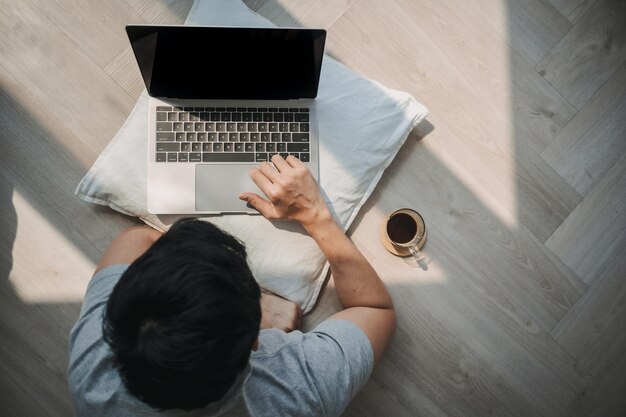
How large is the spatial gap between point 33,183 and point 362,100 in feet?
2.81

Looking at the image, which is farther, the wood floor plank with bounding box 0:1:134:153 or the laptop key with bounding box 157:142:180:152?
Answer: the wood floor plank with bounding box 0:1:134:153

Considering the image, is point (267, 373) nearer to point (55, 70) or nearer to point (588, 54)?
point (55, 70)

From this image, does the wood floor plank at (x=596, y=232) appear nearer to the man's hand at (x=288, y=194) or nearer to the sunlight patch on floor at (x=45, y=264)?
the man's hand at (x=288, y=194)

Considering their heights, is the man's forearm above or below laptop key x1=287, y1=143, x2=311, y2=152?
below

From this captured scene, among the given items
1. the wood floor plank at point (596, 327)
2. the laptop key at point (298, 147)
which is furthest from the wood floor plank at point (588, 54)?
the laptop key at point (298, 147)

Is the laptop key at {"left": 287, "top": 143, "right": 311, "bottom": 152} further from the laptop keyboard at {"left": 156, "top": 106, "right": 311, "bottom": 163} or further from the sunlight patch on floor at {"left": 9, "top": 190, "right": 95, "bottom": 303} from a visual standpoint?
the sunlight patch on floor at {"left": 9, "top": 190, "right": 95, "bottom": 303}

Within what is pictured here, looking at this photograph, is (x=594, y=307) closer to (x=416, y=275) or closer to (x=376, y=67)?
(x=416, y=275)

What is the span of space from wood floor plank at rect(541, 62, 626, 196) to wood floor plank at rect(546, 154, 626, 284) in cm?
4

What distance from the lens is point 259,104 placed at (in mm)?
1078

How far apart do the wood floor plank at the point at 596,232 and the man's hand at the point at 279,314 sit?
27.2 inches

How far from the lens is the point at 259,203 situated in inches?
42.1

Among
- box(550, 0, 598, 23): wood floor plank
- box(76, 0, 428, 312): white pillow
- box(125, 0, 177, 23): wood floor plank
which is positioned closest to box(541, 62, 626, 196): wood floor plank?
box(550, 0, 598, 23): wood floor plank

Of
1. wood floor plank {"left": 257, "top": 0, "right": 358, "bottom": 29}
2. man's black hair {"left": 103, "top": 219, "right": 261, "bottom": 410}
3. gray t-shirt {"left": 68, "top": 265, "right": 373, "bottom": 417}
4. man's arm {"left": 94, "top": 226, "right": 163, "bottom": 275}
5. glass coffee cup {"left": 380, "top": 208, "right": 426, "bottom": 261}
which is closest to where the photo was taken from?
man's black hair {"left": 103, "top": 219, "right": 261, "bottom": 410}

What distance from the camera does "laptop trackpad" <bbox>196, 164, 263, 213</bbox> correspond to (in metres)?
1.07
